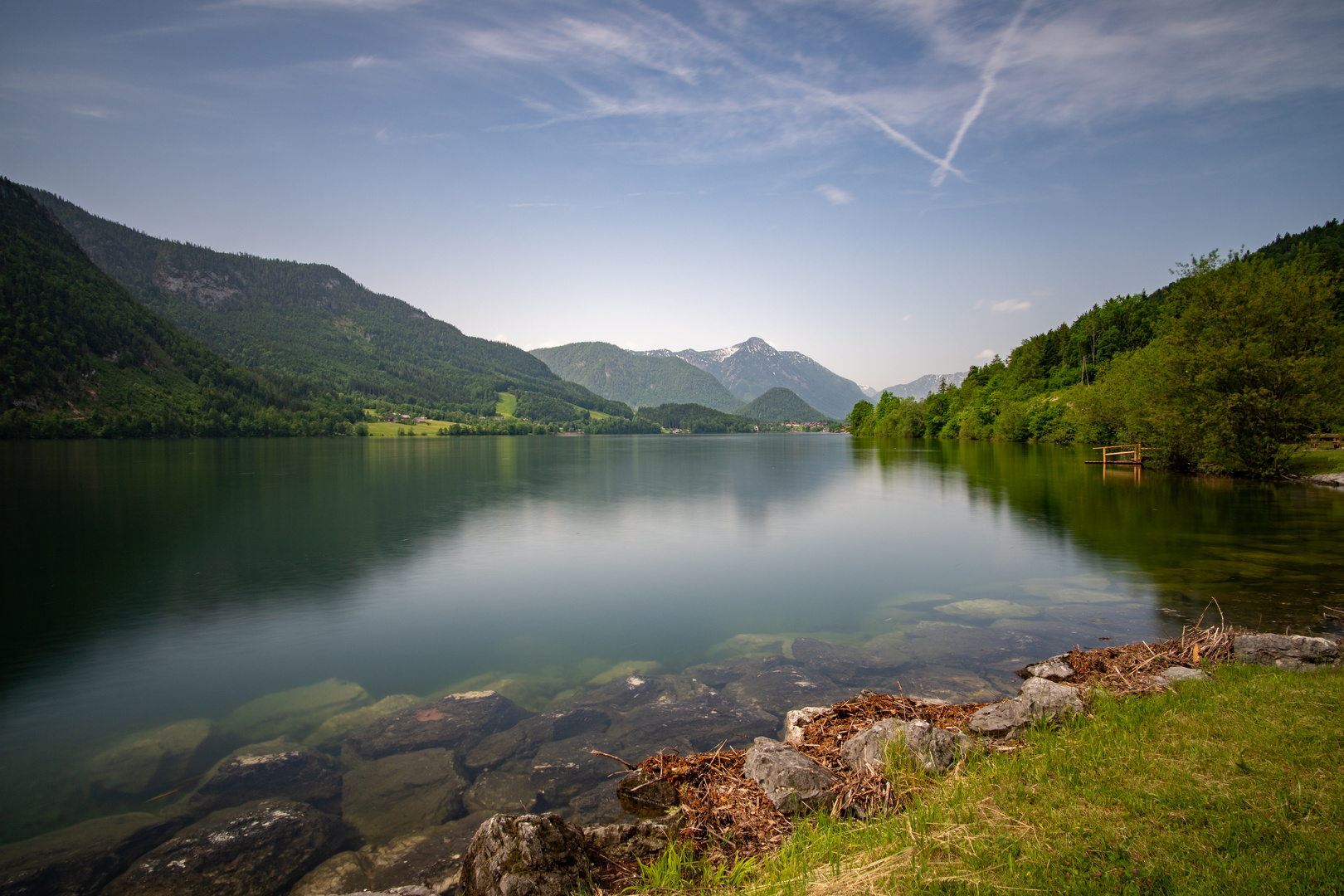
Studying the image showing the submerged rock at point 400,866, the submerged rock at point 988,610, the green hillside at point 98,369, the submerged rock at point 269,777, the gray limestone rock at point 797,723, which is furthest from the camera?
the green hillside at point 98,369

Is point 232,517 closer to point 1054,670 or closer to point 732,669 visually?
point 732,669

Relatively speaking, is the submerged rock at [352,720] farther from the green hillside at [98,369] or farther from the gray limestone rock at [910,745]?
the green hillside at [98,369]

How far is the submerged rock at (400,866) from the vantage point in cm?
591

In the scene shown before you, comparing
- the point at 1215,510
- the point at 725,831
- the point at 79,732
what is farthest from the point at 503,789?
the point at 1215,510

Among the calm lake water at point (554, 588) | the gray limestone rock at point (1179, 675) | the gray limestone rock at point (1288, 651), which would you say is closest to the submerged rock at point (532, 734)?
the calm lake water at point (554, 588)

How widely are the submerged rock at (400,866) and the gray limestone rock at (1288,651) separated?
10.7 meters

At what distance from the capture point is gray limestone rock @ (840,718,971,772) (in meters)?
6.20

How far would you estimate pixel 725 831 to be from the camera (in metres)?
5.54

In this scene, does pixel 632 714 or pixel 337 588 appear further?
pixel 337 588

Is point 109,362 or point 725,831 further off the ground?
point 109,362

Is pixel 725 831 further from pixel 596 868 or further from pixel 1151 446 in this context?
pixel 1151 446

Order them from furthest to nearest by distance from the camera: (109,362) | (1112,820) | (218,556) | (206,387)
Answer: (206,387), (109,362), (218,556), (1112,820)

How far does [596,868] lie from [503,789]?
9.75 ft

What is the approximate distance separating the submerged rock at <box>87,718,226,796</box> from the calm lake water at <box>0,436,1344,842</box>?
350 mm
